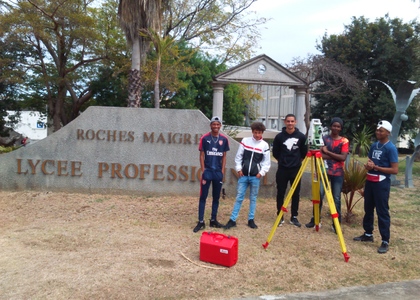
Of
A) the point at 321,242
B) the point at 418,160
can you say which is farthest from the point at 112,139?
the point at 418,160

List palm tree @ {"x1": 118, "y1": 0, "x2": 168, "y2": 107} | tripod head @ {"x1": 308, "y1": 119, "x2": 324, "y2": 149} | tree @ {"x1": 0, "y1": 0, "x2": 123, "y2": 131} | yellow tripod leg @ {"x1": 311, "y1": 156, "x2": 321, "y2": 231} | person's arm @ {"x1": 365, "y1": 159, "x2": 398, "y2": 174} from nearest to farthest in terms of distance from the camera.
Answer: person's arm @ {"x1": 365, "y1": 159, "x2": 398, "y2": 174} → tripod head @ {"x1": 308, "y1": 119, "x2": 324, "y2": 149} → yellow tripod leg @ {"x1": 311, "y1": 156, "x2": 321, "y2": 231} → palm tree @ {"x1": 118, "y1": 0, "x2": 168, "y2": 107} → tree @ {"x1": 0, "y1": 0, "x2": 123, "y2": 131}

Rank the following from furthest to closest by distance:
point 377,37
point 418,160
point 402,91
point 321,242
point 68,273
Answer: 1. point 377,37
2. point 418,160
3. point 402,91
4. point 321,242
5. point 68,273

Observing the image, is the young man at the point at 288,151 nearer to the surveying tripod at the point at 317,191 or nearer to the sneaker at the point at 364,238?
the surveying tripod at the point at 317,191

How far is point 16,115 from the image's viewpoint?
21453 mm

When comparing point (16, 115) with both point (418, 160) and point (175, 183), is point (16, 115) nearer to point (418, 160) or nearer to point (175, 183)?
point (175, 183)

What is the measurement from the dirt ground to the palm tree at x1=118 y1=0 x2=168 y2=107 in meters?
5.68

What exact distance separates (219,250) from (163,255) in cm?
77

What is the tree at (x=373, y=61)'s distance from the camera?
24109 millimetres

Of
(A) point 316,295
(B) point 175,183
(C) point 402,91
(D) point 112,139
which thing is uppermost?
(C) point 402,91

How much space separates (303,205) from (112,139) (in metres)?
4.00

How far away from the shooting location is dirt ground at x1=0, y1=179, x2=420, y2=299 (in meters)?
4.04

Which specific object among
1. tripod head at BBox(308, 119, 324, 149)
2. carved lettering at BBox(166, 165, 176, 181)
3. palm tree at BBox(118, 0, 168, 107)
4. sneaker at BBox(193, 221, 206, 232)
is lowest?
sneaker at BBox(193, 221, 206, 232)

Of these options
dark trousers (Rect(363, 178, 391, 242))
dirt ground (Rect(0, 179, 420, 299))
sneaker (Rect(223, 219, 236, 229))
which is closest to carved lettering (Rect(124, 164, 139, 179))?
dirt ground (Rect(0, 179, 420, 299))

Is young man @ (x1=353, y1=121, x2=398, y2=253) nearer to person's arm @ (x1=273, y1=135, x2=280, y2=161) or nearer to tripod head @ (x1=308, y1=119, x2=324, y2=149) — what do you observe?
tripod head @ (x1=308, y1=119, x2=324, y2=149)
